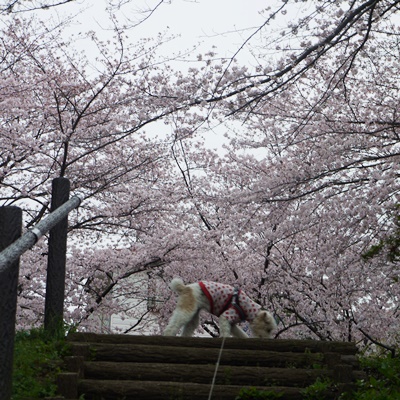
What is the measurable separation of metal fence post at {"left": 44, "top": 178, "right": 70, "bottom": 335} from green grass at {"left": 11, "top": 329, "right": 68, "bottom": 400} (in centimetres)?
21

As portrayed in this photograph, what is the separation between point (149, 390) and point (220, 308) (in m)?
1.93

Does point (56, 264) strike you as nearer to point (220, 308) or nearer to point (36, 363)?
point (36, 363)

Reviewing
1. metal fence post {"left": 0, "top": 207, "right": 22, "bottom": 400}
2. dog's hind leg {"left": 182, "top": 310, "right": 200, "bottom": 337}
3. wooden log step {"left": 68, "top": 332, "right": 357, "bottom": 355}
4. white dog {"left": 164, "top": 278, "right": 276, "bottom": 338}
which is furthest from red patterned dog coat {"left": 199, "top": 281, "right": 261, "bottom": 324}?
metal fence post {"left": 0, "top": 207, "right": 22, "bottom": 400}

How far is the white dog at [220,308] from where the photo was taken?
6.08 m

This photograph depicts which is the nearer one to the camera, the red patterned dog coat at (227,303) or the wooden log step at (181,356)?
the wooden log step at (181,356)

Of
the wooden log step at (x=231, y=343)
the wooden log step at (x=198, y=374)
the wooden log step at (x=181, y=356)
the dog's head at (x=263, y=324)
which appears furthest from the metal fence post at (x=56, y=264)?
the dog's head at (x=263, y=324)

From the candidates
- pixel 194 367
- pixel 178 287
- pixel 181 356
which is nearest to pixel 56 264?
pixel 178 287

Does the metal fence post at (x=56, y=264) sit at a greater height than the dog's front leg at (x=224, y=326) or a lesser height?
greater

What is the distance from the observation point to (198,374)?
184 inches

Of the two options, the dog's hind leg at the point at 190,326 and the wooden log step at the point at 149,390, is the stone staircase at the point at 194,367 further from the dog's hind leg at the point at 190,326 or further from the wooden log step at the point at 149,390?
the dog's hind leg at the point at 190,326

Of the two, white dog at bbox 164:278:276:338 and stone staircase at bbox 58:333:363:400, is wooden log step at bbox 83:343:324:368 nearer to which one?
stone staircase at bbox 58:333:363:400

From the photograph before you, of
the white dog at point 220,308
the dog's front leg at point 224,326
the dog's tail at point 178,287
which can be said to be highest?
the dog's tail at point 178,287

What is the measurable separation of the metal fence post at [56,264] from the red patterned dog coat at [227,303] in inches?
56.2

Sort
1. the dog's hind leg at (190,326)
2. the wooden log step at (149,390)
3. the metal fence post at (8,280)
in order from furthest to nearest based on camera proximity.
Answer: the dog's hind leg at (190,326), the wooden log step at (149,390), the metal fence post at (8,280)
